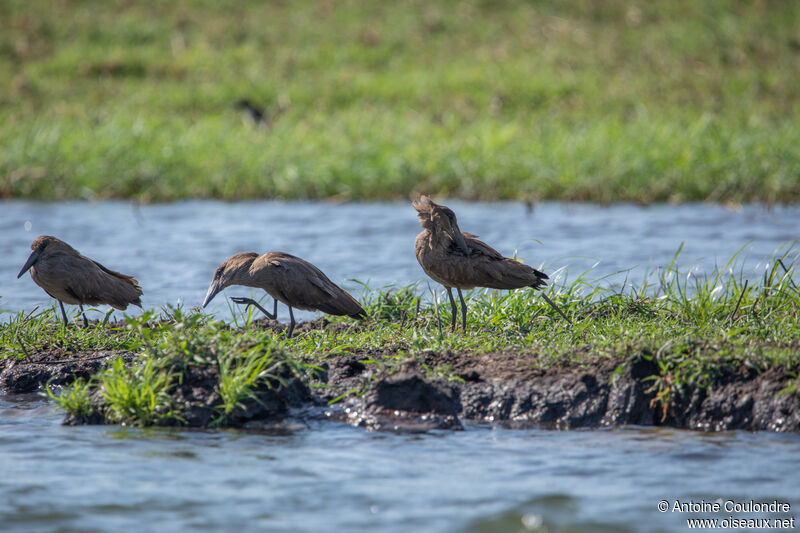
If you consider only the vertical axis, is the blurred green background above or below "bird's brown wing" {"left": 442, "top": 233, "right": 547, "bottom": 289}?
above

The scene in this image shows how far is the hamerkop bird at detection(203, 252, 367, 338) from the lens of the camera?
7.79m

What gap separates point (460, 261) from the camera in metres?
7.60

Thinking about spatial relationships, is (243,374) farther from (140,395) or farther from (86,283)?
(86,283)

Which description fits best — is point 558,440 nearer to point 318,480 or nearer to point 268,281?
point 318,480

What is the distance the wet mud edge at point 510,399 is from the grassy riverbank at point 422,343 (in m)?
0.04

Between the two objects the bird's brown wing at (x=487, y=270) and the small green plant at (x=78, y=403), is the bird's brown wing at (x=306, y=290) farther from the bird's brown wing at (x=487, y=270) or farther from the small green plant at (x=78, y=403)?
the small green plant at (x=78, y=403)

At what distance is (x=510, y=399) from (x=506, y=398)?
0.09 feet

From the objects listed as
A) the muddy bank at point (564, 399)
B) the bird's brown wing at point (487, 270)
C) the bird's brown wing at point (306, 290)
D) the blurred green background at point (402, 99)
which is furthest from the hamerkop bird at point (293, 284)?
the blurred green background at point (402, 99)

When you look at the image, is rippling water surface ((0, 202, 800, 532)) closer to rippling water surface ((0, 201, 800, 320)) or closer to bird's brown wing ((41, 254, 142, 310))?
bird's brown wing ((41, 254, 142, 310))

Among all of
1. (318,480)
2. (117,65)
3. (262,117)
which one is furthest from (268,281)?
(117,65)

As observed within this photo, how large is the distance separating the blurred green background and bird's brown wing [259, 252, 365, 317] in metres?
7.81

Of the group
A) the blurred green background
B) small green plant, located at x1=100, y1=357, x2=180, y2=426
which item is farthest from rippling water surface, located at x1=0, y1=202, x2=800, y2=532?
the blurred green background

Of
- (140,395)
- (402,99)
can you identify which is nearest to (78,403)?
(140,395)

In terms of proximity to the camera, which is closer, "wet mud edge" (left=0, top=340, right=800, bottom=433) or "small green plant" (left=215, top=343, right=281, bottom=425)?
"wet mud edge" (left=0, top=340, right=800, bottom=433)
